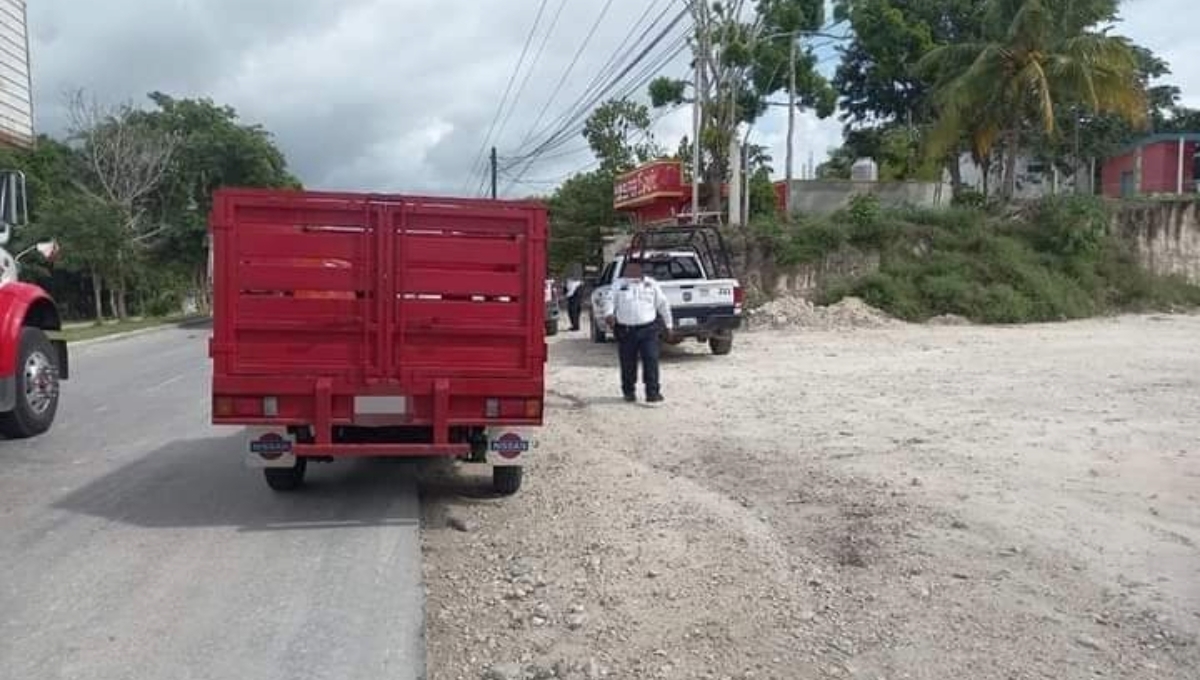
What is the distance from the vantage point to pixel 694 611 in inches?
202

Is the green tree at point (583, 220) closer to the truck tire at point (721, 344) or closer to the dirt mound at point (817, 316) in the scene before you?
the dirt mound at point (817, 316)

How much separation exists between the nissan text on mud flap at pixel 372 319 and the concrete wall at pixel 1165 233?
26.6 metres

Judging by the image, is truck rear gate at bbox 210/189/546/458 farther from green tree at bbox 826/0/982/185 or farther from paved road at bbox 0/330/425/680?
green tree at bbox 826/0/982/185

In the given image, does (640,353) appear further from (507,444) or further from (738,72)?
(738,72)

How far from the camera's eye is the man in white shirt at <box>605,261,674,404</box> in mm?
12617

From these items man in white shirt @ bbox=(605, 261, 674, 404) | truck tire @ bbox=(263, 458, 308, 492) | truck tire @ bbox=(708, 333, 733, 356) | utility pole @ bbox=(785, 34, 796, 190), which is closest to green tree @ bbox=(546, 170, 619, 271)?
utility pole @ bbox=(785, 34, 796, 190)

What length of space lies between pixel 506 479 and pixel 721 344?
11.1 metres

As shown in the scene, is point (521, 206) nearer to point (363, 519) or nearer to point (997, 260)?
point (363, 519)

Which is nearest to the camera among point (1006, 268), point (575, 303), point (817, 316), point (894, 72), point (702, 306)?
point (702, 306)

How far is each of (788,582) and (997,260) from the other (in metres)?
23.5

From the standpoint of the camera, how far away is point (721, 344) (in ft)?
60.3

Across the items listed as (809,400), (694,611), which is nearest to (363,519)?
(694,611)

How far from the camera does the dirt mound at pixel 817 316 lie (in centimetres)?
2453

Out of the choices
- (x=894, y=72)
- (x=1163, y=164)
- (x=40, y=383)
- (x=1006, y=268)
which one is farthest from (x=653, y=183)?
(x=40, y=383)
